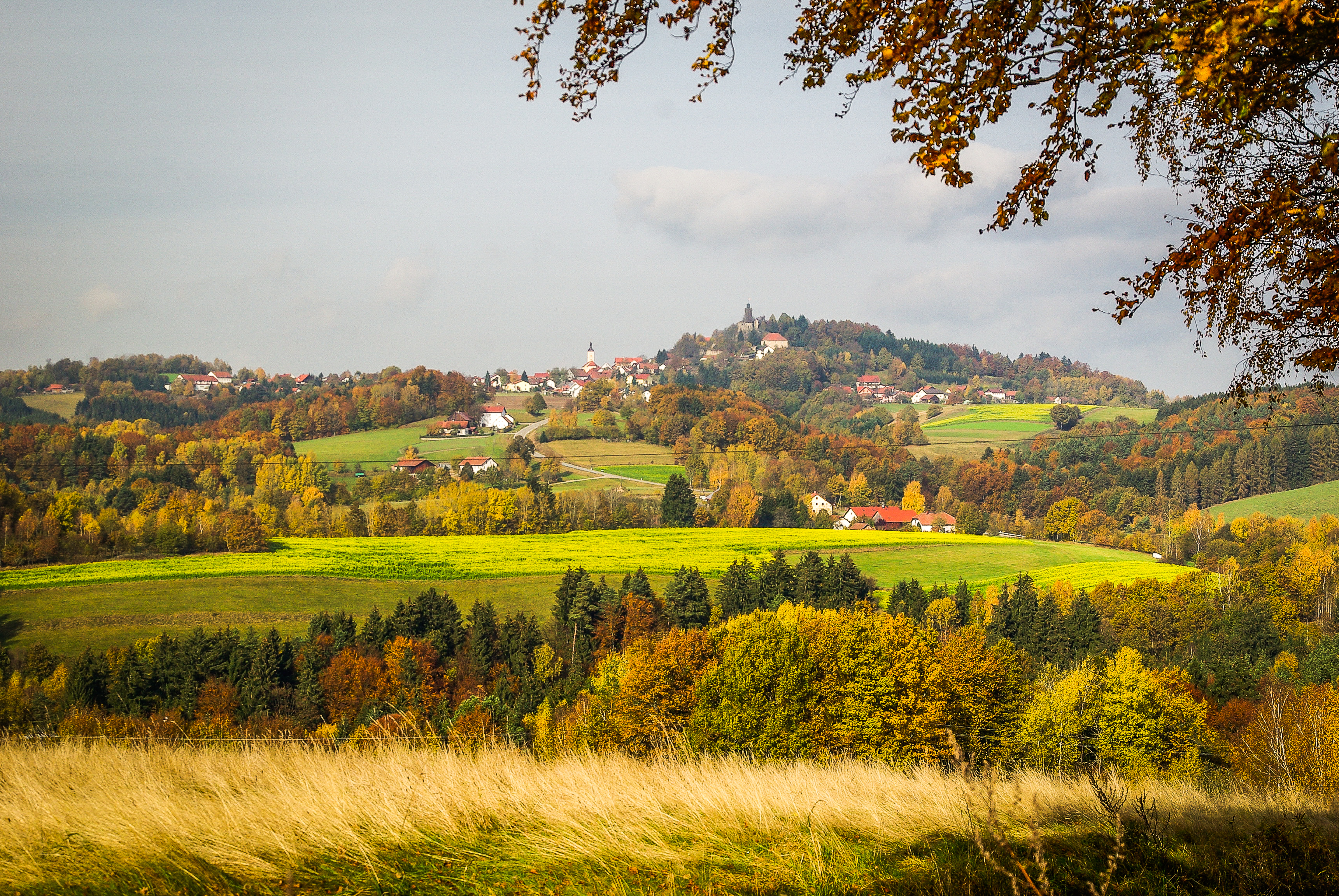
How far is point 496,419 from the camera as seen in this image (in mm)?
118812

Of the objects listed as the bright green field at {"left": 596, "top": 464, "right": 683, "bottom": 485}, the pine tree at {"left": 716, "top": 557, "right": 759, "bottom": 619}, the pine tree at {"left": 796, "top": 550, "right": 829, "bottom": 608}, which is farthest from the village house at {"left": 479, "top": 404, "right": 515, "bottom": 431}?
the pine tree at {"left": 796, "top": 550, "right": 829, "bottom": 608}

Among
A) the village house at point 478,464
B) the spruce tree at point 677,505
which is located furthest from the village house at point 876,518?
the village house at point 478,464

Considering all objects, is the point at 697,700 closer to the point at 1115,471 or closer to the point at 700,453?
the point at 700,453

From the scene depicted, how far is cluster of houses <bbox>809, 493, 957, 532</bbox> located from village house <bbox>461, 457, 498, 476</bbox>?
37220mm

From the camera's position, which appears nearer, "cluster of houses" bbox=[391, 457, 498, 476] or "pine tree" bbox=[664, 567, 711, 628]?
"pine tree" bbox=[664, 567, 711, 628]

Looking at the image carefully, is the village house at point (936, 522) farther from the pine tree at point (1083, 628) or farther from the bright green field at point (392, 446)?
the bright green field at point (392, 446)

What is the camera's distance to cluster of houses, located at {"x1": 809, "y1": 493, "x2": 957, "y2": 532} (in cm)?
9962

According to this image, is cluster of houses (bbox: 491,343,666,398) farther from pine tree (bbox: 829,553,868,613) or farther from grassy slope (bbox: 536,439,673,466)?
pine tree (bbox: 829,553,868,613)

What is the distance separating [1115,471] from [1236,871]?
106m

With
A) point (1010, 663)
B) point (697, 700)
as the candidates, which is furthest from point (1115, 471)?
point (697, 700)

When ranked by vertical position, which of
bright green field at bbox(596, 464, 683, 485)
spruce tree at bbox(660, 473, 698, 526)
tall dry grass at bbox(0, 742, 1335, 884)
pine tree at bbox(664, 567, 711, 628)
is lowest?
pine tree at bbox(664, 567, 711, 628)

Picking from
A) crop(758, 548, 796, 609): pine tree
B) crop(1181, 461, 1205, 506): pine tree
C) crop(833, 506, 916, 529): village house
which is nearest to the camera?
crop(758, 548, 796, 609): pine tree

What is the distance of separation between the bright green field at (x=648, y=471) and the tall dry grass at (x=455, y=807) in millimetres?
87658

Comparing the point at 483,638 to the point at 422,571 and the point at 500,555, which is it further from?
the point at 500,555
